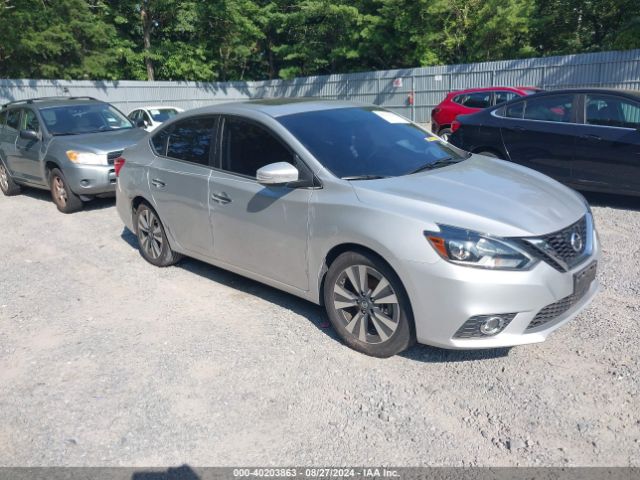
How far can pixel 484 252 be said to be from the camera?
327 centimetres

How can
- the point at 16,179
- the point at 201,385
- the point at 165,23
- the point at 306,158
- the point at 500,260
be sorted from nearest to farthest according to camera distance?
the point at 500,260
the point at 201,385
the point at 306,158
the point at 16,179
the point at 165,23

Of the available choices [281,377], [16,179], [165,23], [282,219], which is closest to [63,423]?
[281,377]

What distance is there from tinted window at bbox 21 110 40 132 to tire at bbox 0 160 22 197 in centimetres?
118

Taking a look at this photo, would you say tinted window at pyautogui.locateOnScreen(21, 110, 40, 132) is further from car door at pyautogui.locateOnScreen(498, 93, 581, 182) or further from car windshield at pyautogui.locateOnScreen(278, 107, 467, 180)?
car door at pyautogui.locateOnScreen(498, 93, 581, 182)

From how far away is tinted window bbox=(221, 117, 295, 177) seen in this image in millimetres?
4348

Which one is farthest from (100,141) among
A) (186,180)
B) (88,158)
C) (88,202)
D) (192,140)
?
(186,180)

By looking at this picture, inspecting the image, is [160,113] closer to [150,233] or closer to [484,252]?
[150,233]

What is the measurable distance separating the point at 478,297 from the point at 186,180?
9.74 feet

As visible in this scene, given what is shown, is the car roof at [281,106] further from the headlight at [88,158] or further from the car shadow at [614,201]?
the car shadow at [614,201]

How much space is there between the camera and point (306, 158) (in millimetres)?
4102

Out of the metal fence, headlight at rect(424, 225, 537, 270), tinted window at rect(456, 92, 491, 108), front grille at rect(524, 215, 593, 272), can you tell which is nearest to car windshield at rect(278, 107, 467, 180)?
headlight at rect(424, 225, 537, 270)

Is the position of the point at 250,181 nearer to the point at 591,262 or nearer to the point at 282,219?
the point at 282,219

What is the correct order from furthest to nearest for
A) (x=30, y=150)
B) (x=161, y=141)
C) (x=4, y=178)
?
(x=4, y=178), (x=30, y=150), (x=161, y=141)

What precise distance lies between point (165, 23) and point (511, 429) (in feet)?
112
